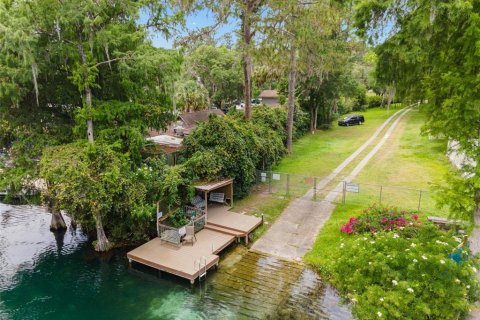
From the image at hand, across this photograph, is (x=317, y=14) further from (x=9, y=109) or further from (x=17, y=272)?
(x=17, y=272)

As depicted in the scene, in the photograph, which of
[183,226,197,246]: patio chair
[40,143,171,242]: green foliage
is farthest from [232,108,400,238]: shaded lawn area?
[40,143,171,242]: green foliage

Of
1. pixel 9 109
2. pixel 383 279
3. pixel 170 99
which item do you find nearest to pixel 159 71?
pixel 170 99

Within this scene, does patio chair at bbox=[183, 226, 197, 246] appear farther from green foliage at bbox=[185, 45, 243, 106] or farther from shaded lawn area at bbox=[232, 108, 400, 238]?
green foliage at bbox=[185, 45, 243, 106]

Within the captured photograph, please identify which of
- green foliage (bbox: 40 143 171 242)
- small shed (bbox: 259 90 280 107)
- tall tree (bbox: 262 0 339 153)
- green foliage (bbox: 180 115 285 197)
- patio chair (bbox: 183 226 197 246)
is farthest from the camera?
small shed (bbox: 259 90 280 107)

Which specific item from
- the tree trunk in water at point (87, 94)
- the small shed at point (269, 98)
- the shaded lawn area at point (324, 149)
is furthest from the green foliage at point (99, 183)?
the small shed at point (269, 98)

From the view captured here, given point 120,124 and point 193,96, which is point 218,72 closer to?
point 193,96

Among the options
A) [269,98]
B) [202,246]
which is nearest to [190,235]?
[202,246]
